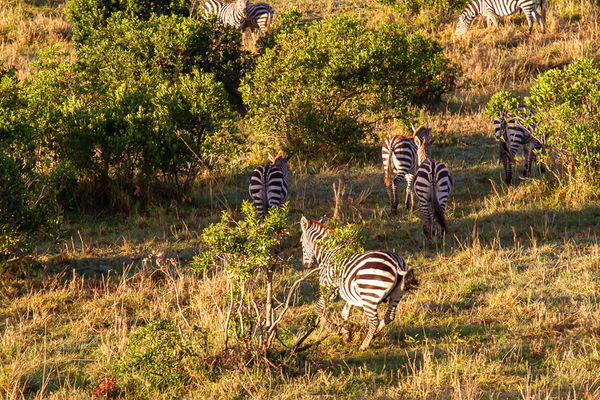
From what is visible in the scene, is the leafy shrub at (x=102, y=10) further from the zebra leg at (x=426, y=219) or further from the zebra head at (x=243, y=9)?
the zebra leg at (x=426, y=219)

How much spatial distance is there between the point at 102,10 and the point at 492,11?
44.3ft

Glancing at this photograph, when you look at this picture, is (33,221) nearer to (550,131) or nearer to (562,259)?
(562,259)

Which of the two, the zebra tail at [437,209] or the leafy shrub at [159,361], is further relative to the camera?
the zebra tail at [437,209]

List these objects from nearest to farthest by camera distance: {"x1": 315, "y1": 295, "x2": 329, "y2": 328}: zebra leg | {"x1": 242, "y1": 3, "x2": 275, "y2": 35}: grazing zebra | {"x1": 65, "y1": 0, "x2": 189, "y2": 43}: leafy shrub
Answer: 1. {"x1": 315, "y1": 295, "x2": 329, "y2": 328}: zebra leg
2. {"x1": 65, "y1": 0, "x2": 189, "y2": 43}: leafy shrub
3. {"x1": 242, "y1": 3, "x2": 275, "y2": 35}: grazing zebra

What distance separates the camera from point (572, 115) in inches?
499

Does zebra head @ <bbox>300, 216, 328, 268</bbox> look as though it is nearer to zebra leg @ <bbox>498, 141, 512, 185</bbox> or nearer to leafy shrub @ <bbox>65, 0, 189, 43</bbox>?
zebra leg @ <bbox>498, 141, 512, 185</bbox>

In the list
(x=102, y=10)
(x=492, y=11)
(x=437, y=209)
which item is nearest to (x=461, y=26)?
(x=492, y=11)

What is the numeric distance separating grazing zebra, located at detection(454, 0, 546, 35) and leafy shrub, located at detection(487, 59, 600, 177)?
9.86 m

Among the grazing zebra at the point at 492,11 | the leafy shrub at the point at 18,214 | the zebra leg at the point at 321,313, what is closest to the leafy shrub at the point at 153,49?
the leafy shrub at the point at 18,214

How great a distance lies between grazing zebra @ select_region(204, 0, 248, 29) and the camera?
24.6m

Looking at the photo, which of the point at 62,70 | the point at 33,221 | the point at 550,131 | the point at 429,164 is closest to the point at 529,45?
the point at 550,131

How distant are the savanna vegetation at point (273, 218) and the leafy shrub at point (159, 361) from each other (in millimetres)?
27

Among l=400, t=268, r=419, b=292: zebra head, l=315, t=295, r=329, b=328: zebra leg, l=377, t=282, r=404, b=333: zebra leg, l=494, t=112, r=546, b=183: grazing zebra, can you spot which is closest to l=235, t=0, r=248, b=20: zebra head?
l=494, t=112, r=546, b=183: grazing zebra

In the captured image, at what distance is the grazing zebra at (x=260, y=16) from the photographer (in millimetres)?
24219
